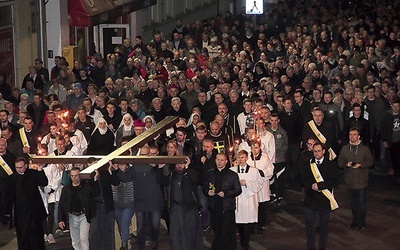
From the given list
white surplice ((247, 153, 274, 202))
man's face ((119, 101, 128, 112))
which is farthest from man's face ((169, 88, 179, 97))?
white surplice ((247, 153, 274, 202))

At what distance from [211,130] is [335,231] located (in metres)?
2.59

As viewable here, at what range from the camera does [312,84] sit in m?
23.4

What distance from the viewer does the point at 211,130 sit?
1738cm

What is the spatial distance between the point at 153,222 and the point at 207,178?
1.17 meters

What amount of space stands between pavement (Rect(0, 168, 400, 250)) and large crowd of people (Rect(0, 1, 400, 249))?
28cm

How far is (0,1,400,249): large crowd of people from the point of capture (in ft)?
49.3

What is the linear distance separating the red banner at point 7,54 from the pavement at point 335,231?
9.96 meters

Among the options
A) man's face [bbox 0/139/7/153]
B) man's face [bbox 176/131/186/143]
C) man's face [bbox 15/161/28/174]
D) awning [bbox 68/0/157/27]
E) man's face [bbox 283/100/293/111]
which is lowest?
man's face [bbox 15/161/28/174]

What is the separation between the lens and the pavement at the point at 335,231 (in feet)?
53.1

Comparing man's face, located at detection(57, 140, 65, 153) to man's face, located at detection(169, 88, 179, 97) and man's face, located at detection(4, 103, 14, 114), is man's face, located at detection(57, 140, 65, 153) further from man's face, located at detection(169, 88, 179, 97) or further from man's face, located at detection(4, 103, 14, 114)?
man's face, located at detection(169, 88, 179, 97)

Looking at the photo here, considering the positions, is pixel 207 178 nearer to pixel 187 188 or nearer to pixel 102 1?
pixel 187 188

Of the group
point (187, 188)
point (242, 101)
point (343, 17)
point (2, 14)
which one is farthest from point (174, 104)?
point (343, 17)

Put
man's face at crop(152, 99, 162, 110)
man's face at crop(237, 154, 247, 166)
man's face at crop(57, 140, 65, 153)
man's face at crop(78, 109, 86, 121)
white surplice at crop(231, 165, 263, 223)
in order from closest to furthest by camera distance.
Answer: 1. man's face at crop(237, 154, 247, 166)
2. white surplice at crop(231, 165, 263, 223)
3. man's face at crop(57, 140, 65, 153)
4. man's face at crop(78, 109, 86, 121)
5. man's face at crop(152, 99, 162, 110)

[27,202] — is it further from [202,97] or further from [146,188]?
[202,97]
